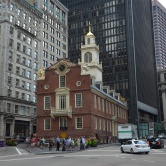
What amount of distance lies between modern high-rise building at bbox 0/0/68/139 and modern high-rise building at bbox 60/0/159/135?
4190 cm

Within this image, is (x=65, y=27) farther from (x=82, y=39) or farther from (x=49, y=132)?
(x=49, y=132)

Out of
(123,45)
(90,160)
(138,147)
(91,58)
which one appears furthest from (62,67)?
(123,45)

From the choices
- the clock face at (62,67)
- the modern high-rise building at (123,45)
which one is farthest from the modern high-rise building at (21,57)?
the modern high-rise building at (123,45)

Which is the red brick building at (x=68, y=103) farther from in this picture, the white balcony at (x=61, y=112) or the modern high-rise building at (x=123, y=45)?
the modern high-rise building at (x=123, y=45)

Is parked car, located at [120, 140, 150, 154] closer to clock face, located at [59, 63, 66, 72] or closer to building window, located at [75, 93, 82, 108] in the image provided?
building window, located at [75, 93, 82, 108]

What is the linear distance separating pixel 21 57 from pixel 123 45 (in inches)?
2462

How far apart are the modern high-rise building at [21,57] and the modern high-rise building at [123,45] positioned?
41897 millimetres

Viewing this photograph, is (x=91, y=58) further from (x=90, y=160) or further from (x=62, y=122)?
(x=90, y=160)

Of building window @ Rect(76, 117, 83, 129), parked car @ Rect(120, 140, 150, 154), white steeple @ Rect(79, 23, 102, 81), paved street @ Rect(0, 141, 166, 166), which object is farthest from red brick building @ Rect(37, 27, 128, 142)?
paved street @ Rect(0, 141, 166, 166)

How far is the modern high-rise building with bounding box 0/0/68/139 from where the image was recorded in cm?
6706

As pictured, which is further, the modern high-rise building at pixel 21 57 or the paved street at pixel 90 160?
the modern high-rise building at pixel 21 57

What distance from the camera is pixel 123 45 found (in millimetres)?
125125

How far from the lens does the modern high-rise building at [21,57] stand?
6706 centimetres

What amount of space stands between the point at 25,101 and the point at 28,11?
84.6ft
